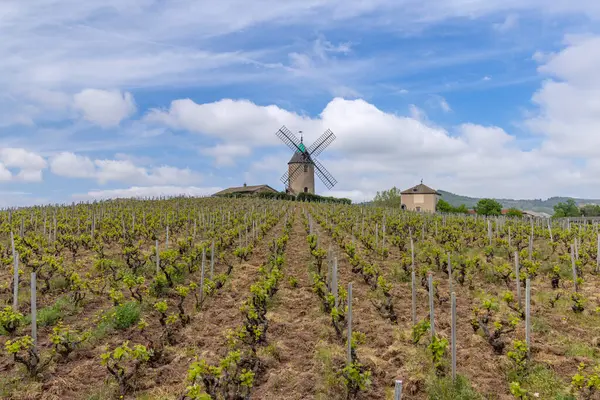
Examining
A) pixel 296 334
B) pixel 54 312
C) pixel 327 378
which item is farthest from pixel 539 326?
pixel 54 312

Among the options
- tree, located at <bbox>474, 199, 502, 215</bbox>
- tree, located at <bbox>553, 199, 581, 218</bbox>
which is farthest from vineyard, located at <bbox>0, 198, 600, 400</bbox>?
tree, located at <bbox>553, 199, 581, 218</bbox>

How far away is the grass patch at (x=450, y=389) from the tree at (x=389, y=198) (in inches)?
2789

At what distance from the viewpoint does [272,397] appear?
6395mm

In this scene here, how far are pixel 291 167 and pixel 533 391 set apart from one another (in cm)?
5597

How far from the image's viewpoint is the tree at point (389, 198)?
7743 cm

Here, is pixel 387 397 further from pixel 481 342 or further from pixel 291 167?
pixel 291 167

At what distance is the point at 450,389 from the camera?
660cm

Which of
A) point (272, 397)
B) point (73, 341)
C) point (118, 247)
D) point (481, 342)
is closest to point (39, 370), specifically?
point (73, 341)

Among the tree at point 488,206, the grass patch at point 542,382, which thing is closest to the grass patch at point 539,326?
the grass patch at point 542,382

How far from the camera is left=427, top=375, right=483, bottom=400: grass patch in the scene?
253 inches

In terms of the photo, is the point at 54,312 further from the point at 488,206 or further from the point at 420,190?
the point at 488,206

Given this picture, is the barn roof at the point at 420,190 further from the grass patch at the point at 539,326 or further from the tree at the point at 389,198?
the grass patch at the point at 539,326

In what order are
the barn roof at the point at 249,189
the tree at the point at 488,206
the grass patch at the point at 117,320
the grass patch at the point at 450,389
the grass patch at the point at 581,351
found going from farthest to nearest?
the tree at the point at 488,206 → the barn roof at the point at 249,189 → the grass patch at the point at 117,320 → the grass patch at the point at 581,351 → the grass patch at the point at 450,389

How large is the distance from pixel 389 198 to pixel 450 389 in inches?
2954
